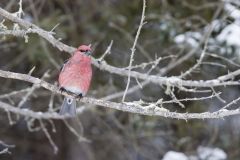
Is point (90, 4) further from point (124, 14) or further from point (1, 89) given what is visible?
point (1, 89)

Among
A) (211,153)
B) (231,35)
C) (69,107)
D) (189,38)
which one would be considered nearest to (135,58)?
(189,38)

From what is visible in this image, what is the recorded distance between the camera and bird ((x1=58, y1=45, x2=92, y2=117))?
4582mm

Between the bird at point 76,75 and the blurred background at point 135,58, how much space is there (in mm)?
1992

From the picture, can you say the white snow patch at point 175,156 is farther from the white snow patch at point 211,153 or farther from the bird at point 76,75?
the bird at point 76,75

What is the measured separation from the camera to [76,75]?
465 centimetres

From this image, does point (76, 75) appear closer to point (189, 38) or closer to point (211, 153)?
point (189, 38)

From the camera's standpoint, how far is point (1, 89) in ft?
24.3

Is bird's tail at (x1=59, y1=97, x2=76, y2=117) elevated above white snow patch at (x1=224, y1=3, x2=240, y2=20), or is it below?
below

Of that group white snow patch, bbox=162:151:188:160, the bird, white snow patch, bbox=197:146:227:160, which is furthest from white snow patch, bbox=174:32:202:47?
the bird

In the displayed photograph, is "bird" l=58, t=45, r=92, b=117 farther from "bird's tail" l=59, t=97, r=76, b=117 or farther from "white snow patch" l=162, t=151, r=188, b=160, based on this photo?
"white snow patch" l=162, t=151, r=188, b=160

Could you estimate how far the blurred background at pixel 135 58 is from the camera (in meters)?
6.95

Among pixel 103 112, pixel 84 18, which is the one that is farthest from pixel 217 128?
pixel 84 18

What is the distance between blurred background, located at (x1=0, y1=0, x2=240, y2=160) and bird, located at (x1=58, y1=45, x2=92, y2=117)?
78.4 inches

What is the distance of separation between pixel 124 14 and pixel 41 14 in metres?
1.13
